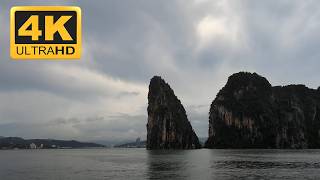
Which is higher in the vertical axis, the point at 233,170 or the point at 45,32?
the point at 45,32

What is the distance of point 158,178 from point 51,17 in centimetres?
5247

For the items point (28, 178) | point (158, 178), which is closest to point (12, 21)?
point (158, 178)

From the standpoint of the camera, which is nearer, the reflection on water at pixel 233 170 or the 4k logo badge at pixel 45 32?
the 4k logo badge at pixel 45 32

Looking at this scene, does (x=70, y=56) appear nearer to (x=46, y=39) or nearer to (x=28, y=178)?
(x=46, y=39)

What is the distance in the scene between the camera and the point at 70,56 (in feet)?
65.2

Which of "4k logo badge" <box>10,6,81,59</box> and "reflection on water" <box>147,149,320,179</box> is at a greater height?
"4k logo badge" <box>10,6,81,59</box>

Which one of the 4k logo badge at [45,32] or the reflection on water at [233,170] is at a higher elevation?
the 4k logo badge at [45,32]

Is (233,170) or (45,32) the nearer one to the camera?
(45,32)

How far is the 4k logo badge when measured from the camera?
1936cm

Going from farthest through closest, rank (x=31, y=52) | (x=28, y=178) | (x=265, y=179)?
(x=28, y=178) → (x=265, y=179) → (x=31, y=52)

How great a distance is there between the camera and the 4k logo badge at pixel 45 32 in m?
19.4

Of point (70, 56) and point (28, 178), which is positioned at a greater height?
point (70, 56)

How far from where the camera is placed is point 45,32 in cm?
1938

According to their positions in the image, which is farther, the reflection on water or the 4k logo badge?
the reflection on water
